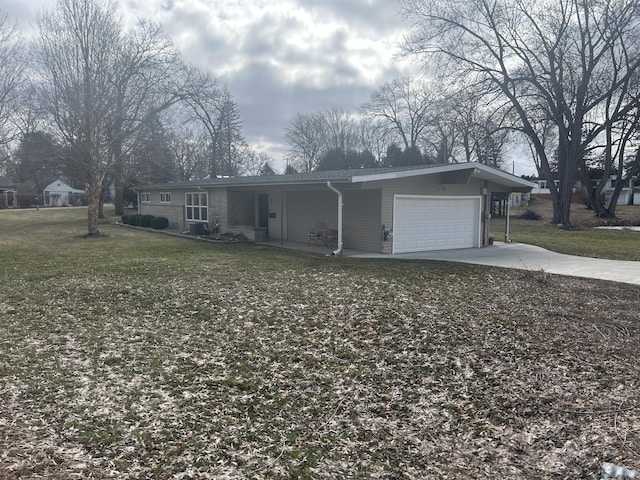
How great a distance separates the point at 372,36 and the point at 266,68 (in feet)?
24.8

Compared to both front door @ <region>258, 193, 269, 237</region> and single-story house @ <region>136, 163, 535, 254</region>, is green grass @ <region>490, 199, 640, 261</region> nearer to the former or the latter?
single-story house @ <region>136, 163, 535, 254</region>

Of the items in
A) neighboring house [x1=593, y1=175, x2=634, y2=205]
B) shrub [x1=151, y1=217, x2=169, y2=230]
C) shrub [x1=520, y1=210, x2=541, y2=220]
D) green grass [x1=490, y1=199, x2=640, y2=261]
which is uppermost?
neighboring house [x1=593, y1=175, x2=634, y2=205]

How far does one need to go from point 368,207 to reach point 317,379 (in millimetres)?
10226

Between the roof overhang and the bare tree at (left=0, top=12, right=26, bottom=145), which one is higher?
the bare tree at (left=0, top=12, right=26, bottom=145)

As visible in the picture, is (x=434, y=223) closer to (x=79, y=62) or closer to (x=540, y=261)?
(x=540, y=261)

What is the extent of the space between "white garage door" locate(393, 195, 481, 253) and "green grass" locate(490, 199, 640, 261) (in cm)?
303

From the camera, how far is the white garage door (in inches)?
565

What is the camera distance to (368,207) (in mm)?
14492

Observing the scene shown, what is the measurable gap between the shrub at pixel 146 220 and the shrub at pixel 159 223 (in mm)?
407

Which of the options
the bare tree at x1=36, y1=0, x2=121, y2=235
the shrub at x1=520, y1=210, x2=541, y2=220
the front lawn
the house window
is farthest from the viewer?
the shrub at x1=520, y1=210, x2=541, y2=220

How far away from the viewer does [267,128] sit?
153ft

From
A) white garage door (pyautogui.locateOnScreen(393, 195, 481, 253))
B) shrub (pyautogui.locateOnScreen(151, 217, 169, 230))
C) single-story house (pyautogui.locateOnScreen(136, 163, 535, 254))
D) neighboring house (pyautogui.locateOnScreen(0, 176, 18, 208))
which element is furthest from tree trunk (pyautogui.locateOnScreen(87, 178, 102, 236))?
neighboring house (pyautogui.locateOnScreen(0, 176, 18, 208))

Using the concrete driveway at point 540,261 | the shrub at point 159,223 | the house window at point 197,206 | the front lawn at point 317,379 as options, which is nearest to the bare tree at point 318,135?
the shrub at point 159,223

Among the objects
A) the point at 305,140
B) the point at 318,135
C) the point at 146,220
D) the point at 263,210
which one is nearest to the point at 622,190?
the point at 318,135
